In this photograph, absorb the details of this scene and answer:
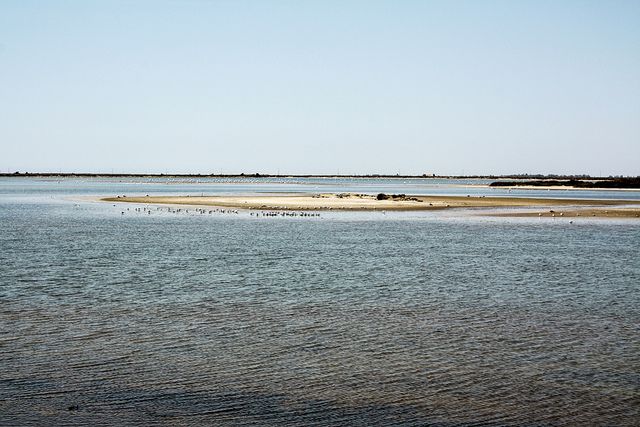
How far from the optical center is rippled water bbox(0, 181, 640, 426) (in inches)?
433

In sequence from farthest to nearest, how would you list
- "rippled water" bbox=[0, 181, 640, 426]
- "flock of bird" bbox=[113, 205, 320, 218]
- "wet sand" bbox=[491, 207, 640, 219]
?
"flock of bird" bbox=[113, 205, 320, 218], "wet sand" bbox=[491, 207, 640, 219], "rippled water" bbox=[0, 181, 640, 426]

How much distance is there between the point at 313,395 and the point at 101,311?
8139 mm

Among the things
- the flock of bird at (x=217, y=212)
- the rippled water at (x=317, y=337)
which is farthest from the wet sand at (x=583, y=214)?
the rippled water at (x=317, y=337)

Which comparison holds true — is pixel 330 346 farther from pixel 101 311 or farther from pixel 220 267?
pixel 220 267

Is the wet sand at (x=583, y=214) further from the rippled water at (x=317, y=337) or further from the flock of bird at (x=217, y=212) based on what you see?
the rippled water at (x=317, y=337)

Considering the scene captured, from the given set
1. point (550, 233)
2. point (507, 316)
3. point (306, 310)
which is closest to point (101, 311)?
point (306, 310)

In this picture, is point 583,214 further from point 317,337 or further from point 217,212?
point 317,337

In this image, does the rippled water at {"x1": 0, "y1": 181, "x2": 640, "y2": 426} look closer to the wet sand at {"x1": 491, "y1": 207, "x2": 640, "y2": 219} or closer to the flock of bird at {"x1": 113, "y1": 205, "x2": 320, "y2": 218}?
the flock of bird at {"x1": 113, "y1": 205, "x2": 320, "y2": 218}

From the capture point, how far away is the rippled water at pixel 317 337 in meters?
11.0

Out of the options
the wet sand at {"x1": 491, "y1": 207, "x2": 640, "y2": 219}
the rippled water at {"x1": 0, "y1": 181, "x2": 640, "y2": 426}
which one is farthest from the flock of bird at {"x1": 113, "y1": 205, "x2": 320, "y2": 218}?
the rippled water at {"x1": 0, "y1": 181, "x2": 640, "y2": 426}

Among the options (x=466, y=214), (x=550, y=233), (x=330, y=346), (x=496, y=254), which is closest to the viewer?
(x=330, y=346)

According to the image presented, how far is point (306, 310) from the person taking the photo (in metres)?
18.3

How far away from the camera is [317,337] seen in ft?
50.7

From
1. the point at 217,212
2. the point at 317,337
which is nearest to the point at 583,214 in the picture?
the point at 217,212
